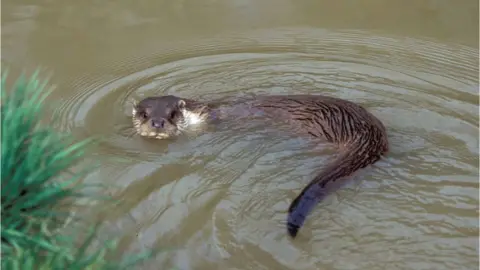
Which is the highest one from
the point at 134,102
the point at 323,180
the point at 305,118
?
the point at 134,102

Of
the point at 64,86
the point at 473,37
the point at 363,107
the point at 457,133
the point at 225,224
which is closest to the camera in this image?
the point at 225,224

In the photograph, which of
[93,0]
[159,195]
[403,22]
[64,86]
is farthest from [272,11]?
[159,195]

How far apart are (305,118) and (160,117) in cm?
75

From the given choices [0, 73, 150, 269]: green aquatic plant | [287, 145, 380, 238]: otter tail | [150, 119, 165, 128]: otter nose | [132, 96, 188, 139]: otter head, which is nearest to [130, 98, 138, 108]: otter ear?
[132, 96, 188, 139]: otter head

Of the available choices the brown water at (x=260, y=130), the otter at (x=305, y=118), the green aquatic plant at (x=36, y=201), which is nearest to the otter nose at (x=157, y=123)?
the otter at (x=305, y=118)

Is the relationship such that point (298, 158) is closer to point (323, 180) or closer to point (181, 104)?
point (323, 180)

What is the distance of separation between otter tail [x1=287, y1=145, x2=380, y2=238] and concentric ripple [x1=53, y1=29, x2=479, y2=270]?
46 mm

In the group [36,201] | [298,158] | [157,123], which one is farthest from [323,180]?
[36,201]

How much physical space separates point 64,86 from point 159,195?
140 cm

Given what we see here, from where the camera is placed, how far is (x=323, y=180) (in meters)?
3.05

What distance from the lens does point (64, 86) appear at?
13.8 feet

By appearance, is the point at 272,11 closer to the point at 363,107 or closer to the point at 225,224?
the point at 363,107

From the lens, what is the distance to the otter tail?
279cm

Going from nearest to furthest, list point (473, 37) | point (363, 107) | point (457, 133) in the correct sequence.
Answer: point (457, 133), point (363, 107), point (473, 37)
